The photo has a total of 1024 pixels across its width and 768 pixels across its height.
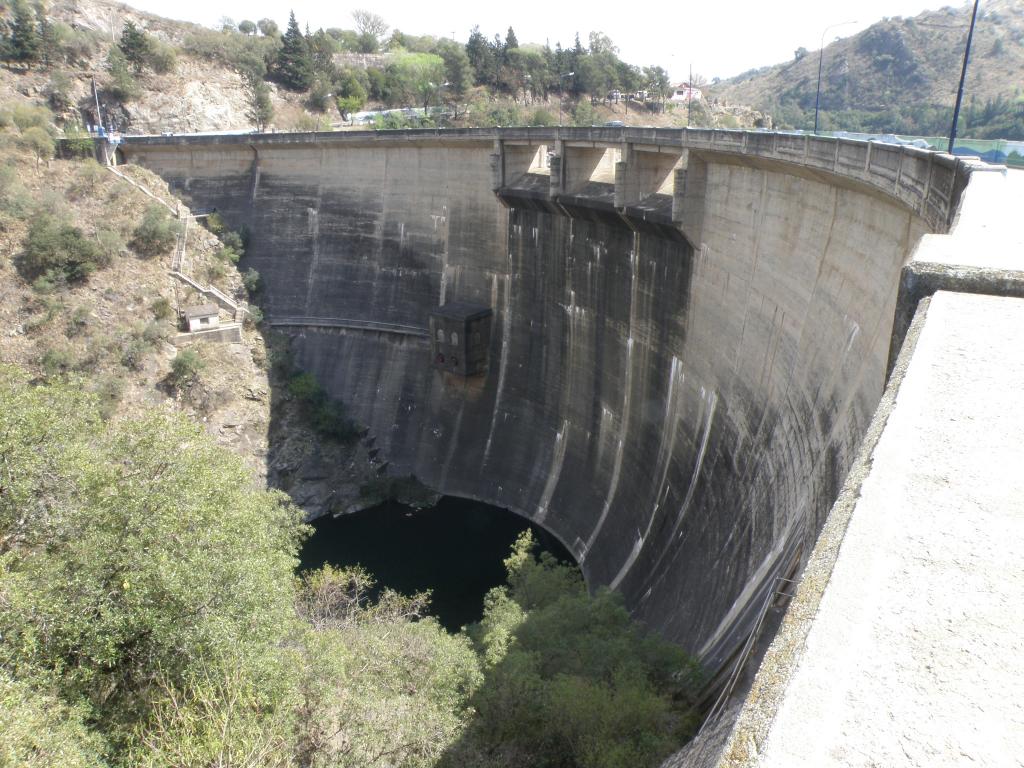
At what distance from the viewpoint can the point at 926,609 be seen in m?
2.58

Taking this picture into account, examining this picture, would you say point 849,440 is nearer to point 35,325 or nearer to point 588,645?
point 588,645

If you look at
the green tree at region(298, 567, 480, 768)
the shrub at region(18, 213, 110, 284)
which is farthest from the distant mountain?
the shrub at region(18, 213, 110, 284)

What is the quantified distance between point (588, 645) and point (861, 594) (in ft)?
30.5

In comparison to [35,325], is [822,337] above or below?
above

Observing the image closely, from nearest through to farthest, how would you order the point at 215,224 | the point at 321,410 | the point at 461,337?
the point at 461,337 < the point at 321,410 < the point at 215,224

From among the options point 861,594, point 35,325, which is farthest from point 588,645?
point 35,325

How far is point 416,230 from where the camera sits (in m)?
24.6

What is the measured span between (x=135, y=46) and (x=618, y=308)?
98.3ft

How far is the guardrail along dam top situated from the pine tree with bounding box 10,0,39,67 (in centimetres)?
936

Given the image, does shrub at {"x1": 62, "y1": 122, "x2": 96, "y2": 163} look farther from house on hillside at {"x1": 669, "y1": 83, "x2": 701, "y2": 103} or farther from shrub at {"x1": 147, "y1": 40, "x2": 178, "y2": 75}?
house on hillside at {"x1": 669, "y1": 83, "x2": 701, "y2": 103}

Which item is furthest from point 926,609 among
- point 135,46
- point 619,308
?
point 135,46

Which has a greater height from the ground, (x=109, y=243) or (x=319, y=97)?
(x=319, y=97)

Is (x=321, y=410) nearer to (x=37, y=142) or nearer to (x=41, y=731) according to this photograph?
(x=37, y=142)

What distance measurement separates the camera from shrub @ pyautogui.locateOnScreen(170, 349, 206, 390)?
23328 millimetres
